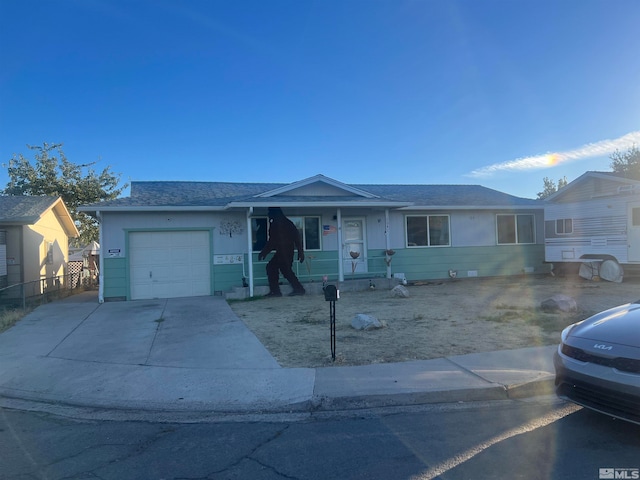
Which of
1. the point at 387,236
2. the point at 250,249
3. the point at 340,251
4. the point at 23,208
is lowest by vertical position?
the point at 340,251

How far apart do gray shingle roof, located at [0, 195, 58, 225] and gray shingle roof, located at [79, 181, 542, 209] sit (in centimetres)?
333

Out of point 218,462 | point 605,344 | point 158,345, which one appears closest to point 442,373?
point 605,344

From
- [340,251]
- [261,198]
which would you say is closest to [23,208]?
[261,198]

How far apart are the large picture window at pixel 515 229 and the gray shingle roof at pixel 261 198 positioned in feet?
1.98

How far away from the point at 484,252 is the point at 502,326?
9505 mm

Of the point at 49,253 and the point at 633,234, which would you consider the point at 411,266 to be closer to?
the point at 633,234

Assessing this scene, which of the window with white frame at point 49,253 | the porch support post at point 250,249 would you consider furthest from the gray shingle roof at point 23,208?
the porch support post at point 250,249

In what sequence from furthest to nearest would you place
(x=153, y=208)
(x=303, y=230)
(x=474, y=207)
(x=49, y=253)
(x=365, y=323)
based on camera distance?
(x=49, y=253) → (x=474, y=207) → (x=303, y=230) → (x=153, y=208) → (x=365, y=323)

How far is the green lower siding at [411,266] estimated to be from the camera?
46.1 ft

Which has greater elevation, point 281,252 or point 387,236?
point 387,236

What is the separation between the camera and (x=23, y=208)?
16594mm

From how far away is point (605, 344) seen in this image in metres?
3.97

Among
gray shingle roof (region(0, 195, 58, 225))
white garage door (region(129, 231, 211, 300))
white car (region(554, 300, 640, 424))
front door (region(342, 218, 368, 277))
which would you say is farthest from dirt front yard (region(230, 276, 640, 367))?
gray shingle roof (region(0, 195, 58, 225))

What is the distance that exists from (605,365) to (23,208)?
60.4 feet
